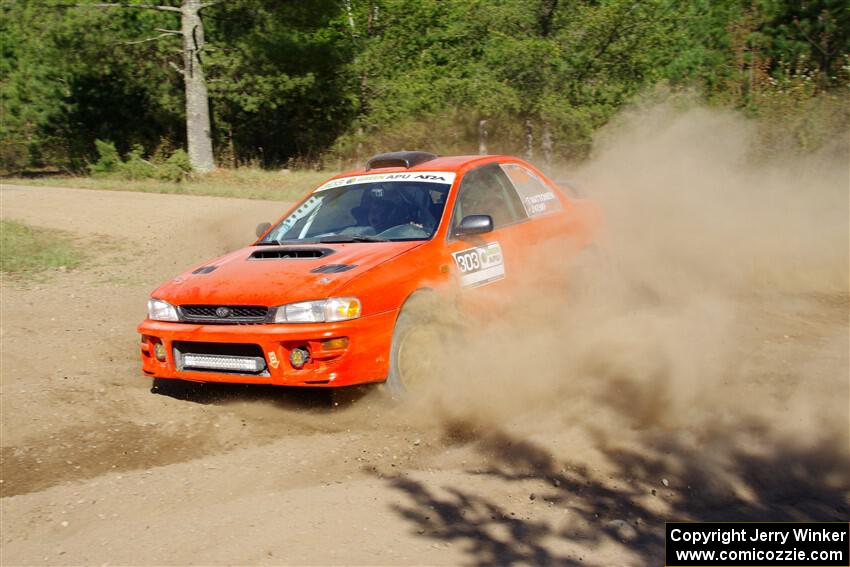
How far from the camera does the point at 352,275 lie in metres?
6.23

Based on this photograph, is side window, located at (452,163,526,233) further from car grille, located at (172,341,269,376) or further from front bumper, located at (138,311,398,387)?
car grille, located at (172,341,269,376)

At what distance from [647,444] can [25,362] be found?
16.3 feet

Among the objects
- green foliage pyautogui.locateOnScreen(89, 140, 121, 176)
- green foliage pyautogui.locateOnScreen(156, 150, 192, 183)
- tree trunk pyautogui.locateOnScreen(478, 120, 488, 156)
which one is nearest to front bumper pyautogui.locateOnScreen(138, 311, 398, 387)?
green foliage pyautogui.locateOnScreen(156, 150, 192, 183)

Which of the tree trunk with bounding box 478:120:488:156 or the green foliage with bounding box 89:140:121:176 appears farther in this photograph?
the tree trunk with bounding box 478:120:488:156

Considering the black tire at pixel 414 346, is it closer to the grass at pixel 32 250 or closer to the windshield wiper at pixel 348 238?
the windshield wiper at pixel 348 238

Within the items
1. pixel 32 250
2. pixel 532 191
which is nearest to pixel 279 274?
pixel 532 191

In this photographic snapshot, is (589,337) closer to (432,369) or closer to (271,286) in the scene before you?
(432,369)

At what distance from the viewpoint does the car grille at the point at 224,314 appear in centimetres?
620

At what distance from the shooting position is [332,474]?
5.36 meters

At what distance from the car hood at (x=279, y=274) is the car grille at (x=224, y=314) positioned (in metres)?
0.04

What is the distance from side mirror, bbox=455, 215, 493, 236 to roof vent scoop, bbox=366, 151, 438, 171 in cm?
104

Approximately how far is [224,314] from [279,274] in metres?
0.46

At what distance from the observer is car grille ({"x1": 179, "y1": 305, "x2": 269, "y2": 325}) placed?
620cm

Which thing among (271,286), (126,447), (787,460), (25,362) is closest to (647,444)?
(787,460)
